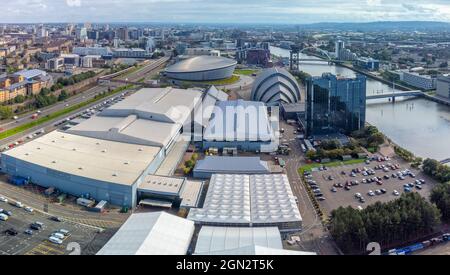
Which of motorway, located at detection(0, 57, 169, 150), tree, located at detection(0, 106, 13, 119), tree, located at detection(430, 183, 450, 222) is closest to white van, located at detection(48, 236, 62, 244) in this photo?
motorway, located at detection(0, 57, 169, 150)

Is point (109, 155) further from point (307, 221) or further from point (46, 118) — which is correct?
point (46, 118)

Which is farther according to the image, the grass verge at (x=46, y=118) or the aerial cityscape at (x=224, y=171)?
the grass verge at (x=46, y=118)

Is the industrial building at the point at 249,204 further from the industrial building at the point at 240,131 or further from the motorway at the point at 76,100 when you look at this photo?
the motorway at the point at 76,100

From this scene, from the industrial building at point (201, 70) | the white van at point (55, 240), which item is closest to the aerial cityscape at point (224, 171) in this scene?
the white van at point (55, 240)

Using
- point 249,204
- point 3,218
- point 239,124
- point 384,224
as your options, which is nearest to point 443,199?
point 384,224

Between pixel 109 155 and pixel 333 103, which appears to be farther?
pixel 333 103

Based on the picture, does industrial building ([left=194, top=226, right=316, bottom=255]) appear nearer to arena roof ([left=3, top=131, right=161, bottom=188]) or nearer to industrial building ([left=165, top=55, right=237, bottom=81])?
arena roof ([left=3, top=131, right=161, bottom=188])
